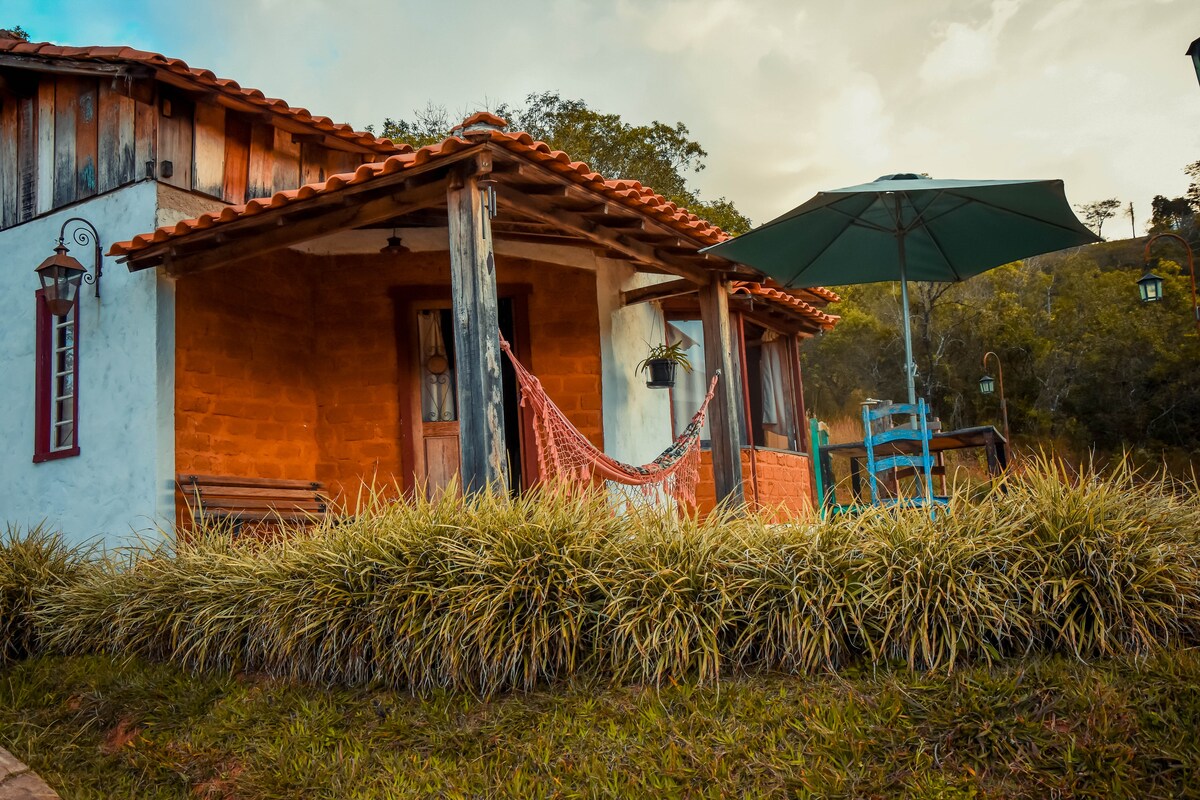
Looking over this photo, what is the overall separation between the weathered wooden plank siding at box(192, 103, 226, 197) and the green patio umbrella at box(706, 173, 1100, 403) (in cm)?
361

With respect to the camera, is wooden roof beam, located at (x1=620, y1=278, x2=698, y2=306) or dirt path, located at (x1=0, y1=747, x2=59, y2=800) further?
wooden roof beam, located at (x1=620, y1=278, x2=698, y2=306)

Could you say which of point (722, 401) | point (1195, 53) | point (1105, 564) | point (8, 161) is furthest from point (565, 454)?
point (8, 161)

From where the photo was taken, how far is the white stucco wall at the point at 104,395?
22.3ft

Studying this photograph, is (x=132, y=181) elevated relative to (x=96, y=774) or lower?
elevated

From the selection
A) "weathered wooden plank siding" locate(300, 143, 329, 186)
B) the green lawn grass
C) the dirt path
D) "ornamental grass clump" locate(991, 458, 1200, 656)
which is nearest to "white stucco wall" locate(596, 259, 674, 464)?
"weathered wooden plank siding" locate(300, 143, 329, 186)

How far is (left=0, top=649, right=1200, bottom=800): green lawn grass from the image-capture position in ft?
10.6

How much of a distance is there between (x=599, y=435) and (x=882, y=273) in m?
2.36

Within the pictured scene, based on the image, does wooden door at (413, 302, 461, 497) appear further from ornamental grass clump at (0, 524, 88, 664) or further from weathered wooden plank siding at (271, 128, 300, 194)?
ornamental grass clump at (0, 524, 88, 664)

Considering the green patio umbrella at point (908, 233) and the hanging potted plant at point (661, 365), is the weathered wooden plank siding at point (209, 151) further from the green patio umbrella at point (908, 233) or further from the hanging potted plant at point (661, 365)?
the green patio umbrella at point (908, 233)

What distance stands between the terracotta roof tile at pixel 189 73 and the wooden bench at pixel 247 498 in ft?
8.70

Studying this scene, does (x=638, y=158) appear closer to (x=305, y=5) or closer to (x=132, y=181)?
(x=305, y=5)

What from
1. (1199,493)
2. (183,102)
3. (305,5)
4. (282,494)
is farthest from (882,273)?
(305,5)

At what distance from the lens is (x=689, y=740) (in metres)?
3.59

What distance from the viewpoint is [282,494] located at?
740 centimetres
